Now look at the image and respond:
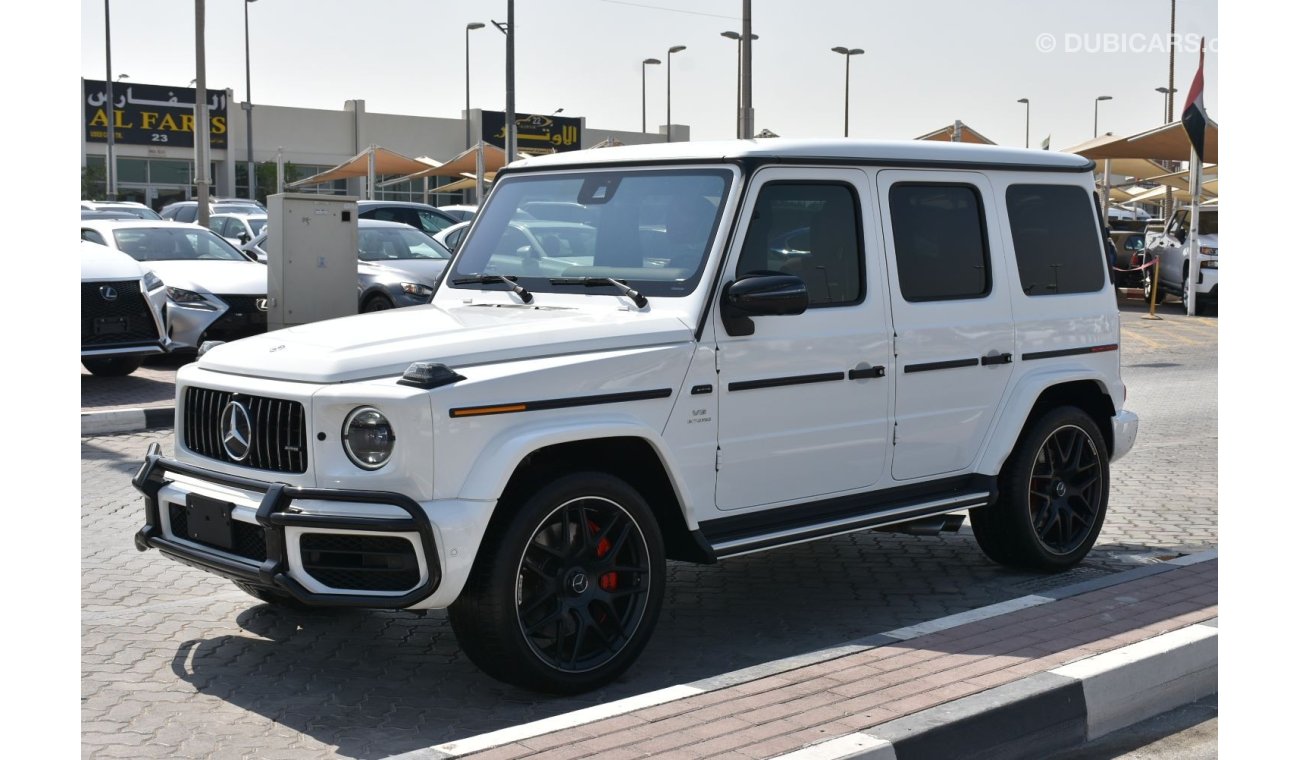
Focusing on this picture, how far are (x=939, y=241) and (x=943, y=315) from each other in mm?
337

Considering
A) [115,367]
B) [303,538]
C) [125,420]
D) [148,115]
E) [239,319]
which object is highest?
[148,115]

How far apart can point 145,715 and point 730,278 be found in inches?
100

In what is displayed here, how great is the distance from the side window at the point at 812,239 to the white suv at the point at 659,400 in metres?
0.01

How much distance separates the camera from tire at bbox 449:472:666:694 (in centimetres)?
470

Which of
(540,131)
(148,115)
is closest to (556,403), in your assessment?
(540,131)

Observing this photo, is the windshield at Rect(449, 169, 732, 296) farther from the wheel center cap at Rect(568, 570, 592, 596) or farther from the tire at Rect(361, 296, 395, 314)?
the tire at Rect(361, 296, 395, 314)

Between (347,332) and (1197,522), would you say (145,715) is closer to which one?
(347,332)

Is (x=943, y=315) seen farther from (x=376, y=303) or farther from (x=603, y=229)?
(x=376, y=303)

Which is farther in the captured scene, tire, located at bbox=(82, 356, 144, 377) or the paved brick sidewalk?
tire, located at bbox=(82, 356, 144, 377)

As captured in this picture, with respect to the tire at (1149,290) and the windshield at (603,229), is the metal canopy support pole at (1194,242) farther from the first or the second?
the windshield at (603,229)

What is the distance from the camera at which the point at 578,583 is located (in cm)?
494

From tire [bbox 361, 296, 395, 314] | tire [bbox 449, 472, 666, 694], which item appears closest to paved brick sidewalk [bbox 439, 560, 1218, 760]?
tire [bbox 449, 472, 666, 694]

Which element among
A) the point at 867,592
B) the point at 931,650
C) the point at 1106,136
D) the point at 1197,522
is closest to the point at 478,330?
the point at 931,650

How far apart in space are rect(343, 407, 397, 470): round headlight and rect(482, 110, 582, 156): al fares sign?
182ft
